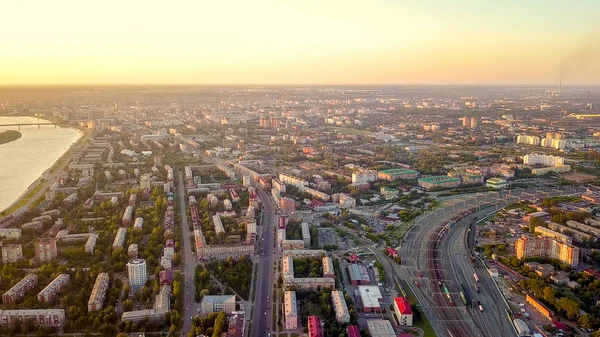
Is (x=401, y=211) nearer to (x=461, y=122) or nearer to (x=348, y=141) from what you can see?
(x=348, y=141)

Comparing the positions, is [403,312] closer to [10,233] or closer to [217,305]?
[217,305]

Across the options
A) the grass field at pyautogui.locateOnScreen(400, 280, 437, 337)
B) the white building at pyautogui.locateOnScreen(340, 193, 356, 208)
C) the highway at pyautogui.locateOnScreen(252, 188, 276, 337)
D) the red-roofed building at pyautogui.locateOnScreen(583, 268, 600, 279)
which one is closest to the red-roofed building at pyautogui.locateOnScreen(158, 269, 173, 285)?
the highway at pyautogui.locateOnScreen(252, 188, 276, 337)

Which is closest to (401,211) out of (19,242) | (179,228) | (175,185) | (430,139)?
(179,228)

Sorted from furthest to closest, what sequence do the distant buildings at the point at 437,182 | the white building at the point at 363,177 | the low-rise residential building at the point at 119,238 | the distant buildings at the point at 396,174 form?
1. the distant buildings at the point at 396,174
2. the white building at the point at 363,177
3. the distant buildings at the point at 437,182
4. the low-rise residential building at the point at 119,238

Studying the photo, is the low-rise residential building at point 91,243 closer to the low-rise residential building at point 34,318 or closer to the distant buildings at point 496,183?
the low-rise residential building at point 34,318

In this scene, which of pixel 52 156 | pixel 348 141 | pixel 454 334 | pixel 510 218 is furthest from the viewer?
pixel 348 141

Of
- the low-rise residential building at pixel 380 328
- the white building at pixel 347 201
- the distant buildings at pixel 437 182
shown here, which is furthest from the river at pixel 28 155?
the distant buildings at pixel 437 182

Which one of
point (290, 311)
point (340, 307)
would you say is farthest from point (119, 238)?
point (340, 307)
